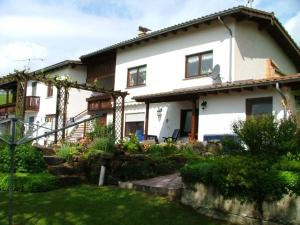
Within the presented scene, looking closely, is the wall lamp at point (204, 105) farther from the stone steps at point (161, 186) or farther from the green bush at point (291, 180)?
the green bush at point (291, 180)

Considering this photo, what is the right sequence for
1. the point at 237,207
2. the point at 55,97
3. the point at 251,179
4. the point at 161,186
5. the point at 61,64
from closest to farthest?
the point at 251,179 → the point at 237,207 → the point at 161,186 → the point at 61,64 → the point at 55,97

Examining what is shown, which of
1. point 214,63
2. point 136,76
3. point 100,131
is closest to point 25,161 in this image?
point 100,131

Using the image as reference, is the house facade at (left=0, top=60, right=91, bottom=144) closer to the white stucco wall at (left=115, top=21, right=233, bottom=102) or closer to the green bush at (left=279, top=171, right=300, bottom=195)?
the white stucco wall at (left=115, top=21, right=233, bottom=102)

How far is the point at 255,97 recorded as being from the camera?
17078 millimetres

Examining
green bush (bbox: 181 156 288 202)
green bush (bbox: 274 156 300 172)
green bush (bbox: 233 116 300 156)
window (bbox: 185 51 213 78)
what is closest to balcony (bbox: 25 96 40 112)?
window (bbox: 185 51 213 78)

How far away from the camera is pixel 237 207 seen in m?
7.52

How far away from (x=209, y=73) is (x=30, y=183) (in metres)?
12.0

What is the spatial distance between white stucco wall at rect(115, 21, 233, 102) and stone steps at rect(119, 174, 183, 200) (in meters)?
9.80

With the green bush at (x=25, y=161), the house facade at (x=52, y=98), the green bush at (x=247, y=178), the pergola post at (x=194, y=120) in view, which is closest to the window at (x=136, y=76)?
the house facade at (x=52, y=98)

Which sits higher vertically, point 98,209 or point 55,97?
point 55,97

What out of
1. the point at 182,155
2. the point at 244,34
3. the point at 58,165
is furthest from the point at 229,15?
the point at 58,165

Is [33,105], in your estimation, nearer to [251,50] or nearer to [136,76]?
[136,76]

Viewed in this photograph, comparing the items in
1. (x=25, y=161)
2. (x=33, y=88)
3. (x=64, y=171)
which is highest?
(x=33, y=88)

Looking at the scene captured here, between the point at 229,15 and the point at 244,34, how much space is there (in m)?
1.46
